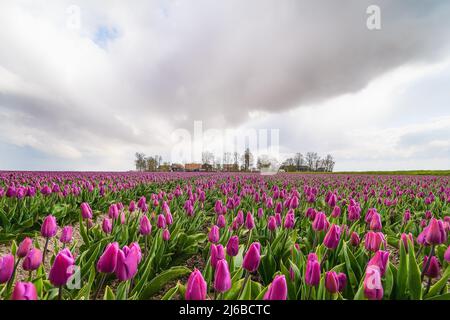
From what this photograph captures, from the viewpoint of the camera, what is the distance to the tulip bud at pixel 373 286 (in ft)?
4.10

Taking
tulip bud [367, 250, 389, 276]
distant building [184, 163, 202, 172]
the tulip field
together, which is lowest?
the tulip field

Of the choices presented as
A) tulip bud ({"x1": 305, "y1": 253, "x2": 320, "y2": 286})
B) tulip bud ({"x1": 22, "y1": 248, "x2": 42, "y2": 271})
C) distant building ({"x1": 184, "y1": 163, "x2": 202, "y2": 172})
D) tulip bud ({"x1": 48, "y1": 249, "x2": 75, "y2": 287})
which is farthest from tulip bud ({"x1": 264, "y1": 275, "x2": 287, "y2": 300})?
distant building ({"x1": 184, "y1": 163, "x2": 202, "y2": 172})

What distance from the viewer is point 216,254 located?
1.76 m

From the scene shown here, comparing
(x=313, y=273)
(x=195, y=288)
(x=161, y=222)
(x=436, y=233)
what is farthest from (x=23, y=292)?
(x=436, y=233)

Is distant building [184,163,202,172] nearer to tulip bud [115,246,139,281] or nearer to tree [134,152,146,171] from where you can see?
tree [134,152,146,171]

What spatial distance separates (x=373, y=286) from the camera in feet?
4.14

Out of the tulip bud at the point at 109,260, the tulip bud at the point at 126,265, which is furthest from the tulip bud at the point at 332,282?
the tulip bud at the point at 109,260

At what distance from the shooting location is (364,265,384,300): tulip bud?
1.25 metres

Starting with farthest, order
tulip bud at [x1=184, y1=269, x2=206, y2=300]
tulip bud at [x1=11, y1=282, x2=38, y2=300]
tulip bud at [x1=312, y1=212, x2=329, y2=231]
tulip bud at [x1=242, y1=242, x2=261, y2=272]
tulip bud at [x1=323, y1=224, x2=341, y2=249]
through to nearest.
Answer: tulip bud at [x1=312, y1=212, x2=329, y2=231] → tulip bud at [x1=323, y1=224, x2=341, y2=249] → tulip bud at [x1=242, y1=242, x2=261, y2=272] → tulip bud at [x1=184, y1=269, x2=206, y2=300] → tulip bud at [x1=11, y1=282, x2=38, y2=300]

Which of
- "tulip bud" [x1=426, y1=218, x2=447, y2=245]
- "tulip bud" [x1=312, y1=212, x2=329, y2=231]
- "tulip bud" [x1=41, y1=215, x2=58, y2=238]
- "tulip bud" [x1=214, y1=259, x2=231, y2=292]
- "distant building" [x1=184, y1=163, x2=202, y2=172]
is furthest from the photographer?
"distant building" [x1=184, y1=163, x2=202, y2=172]
